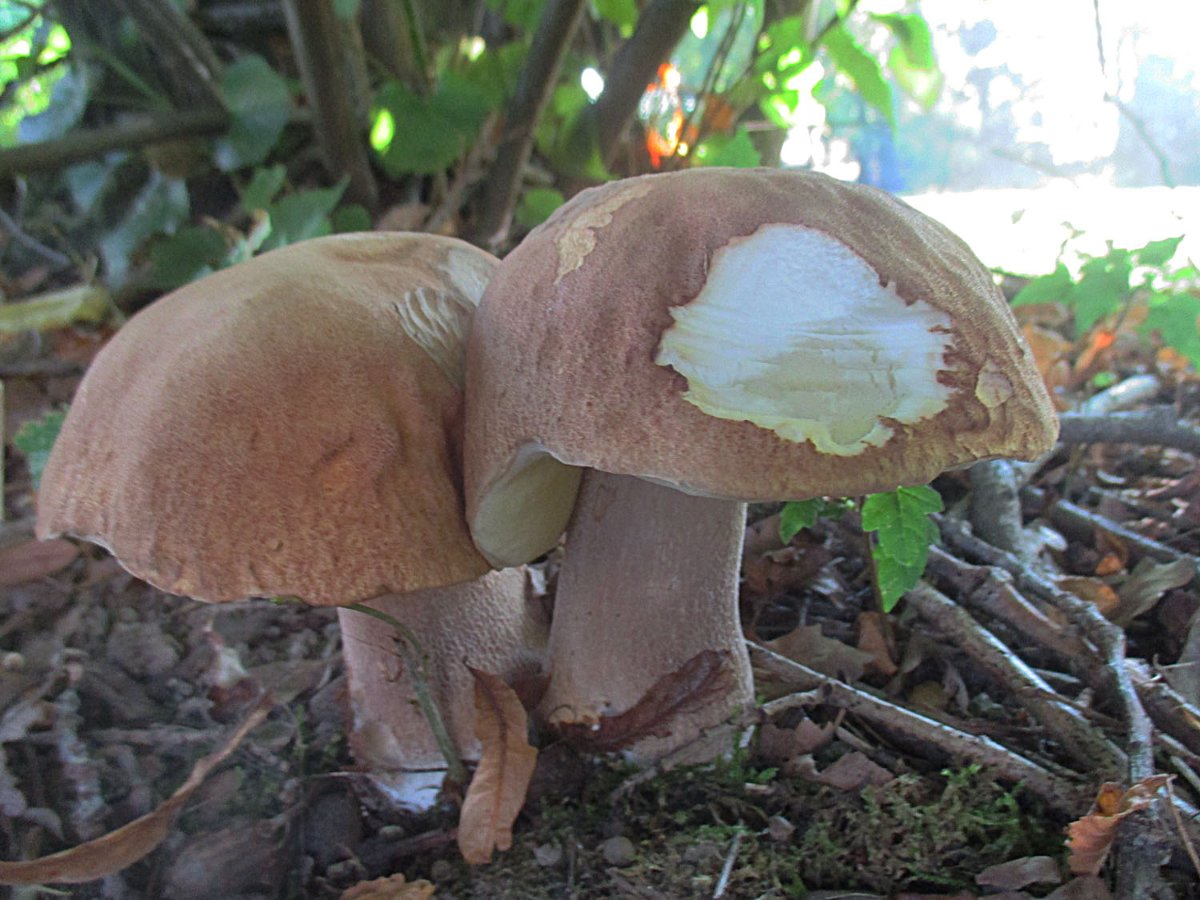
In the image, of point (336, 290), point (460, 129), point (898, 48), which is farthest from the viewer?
point (898, 48)

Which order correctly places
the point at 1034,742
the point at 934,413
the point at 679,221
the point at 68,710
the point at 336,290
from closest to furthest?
the point at 934,413, the point at 679,221, the point at 336,290, the point at 1034,742, the point at 68,710

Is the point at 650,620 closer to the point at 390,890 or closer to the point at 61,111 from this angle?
the point at 390,890

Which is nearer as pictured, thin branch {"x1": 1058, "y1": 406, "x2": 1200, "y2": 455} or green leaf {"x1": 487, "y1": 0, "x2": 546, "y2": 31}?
thin branch {"x1": 1058, "y1": 406, "x2": 1200, "y2": 455}

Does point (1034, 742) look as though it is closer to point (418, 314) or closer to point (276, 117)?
point (418, 314)

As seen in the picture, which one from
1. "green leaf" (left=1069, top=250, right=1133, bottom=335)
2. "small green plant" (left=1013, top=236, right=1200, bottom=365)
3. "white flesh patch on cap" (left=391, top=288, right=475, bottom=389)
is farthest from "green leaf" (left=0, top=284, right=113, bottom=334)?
"green leaf" (left=1069, top=250, right=1133, bottom=335)

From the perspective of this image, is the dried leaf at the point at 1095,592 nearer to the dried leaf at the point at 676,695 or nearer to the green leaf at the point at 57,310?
the dried leaf at the point at 676,695

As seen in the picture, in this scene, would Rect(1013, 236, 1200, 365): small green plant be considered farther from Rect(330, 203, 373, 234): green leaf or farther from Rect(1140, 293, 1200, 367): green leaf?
Rect(330, 203, 373, 234): green leaf

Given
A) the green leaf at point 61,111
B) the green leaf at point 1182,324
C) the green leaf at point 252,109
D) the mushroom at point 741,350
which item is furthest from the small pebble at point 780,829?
the green leaf at point 61,111

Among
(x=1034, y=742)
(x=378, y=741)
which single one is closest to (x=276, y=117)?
(x=378, y=741)
